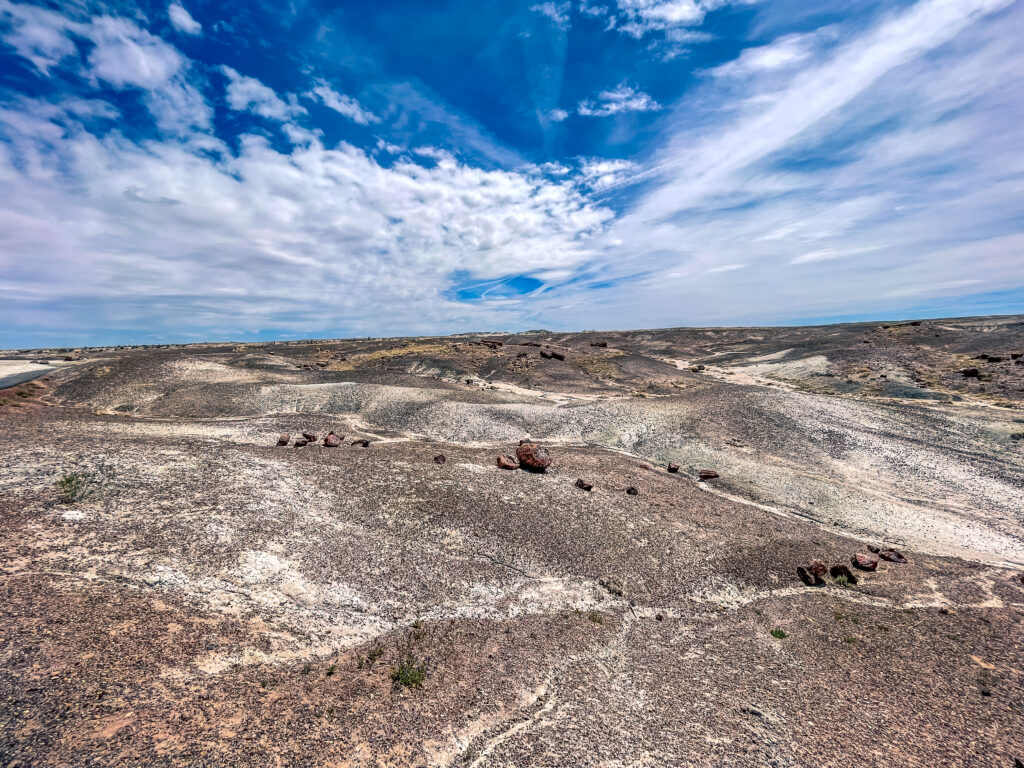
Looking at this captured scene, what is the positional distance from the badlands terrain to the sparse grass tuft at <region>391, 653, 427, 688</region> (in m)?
0.06

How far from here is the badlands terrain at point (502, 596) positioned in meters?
6.61

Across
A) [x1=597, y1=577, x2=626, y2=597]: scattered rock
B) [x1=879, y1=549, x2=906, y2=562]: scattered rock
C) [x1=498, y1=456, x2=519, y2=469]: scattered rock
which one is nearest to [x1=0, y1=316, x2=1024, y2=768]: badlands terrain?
[x1=597, y1=577, x2=626, y2=597]: scattered rock

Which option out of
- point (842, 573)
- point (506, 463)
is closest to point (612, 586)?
point (842, 573)

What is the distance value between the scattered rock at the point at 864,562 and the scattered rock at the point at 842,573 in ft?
1.94

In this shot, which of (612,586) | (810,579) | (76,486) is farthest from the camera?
(810,579)

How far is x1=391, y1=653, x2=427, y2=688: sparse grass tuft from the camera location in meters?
7.71

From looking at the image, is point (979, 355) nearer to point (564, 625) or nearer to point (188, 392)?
point (564, 625)

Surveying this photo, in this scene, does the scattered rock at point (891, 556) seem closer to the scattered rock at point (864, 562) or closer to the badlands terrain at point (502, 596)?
the badlands terrain at point (502, 596)

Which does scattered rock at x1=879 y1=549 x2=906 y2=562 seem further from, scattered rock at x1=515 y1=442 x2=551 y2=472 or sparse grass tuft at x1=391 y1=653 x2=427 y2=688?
sparse grass tuft at x1=391 y1=653 x2=427 y2=688

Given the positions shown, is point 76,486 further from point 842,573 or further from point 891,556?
point 891,556

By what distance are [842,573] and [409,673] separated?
42.0 ft

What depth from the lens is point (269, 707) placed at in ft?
21.6

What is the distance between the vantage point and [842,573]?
12727 mm

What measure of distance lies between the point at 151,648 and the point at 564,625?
8.09 meters
